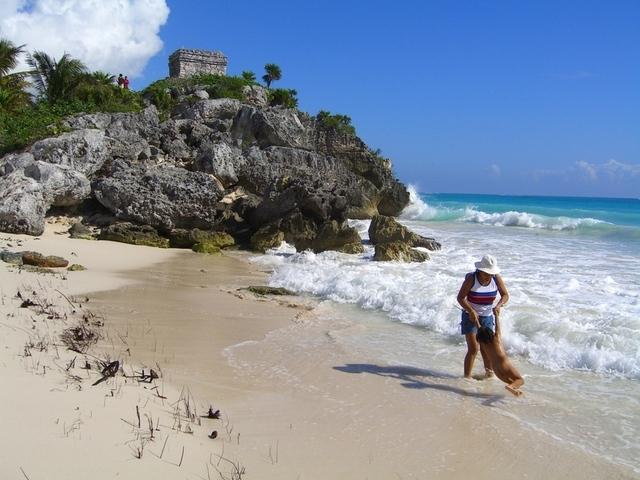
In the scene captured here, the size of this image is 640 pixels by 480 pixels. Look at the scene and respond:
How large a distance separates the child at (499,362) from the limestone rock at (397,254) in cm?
879

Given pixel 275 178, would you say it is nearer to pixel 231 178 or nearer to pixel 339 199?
pixel 231 178

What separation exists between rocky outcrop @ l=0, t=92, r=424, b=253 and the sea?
185 centimetres

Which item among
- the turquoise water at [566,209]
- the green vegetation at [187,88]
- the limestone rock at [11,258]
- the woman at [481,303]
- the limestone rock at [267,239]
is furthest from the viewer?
the turquoise water at [566,209]

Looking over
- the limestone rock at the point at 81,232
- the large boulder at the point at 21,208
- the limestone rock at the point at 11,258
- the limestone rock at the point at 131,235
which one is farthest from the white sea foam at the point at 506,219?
the limestone rock at the point at 11,258

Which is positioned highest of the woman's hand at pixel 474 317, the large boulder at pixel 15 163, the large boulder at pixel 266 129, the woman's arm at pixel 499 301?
the large boulder at pixel 266 129

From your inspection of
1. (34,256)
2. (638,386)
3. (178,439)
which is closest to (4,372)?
(178,439)

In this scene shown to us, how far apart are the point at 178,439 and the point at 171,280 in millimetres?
7842

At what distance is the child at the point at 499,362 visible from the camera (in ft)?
18.5

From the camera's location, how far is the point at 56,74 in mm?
31859

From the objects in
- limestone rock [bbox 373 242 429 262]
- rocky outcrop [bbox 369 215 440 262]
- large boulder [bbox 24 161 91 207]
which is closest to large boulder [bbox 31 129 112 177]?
large boulder [bbox 24 161 91 207]

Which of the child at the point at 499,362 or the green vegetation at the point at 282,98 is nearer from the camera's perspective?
the child at the point at 499,362

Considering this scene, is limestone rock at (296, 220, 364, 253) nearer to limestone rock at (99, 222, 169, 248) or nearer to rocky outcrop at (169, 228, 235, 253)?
rocky outcrop at (169, 228, 235, 253)

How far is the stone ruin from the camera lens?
4734 cm

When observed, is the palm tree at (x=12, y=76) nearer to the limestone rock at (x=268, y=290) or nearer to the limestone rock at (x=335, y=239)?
the limestone rock at (x=335, y=239)
